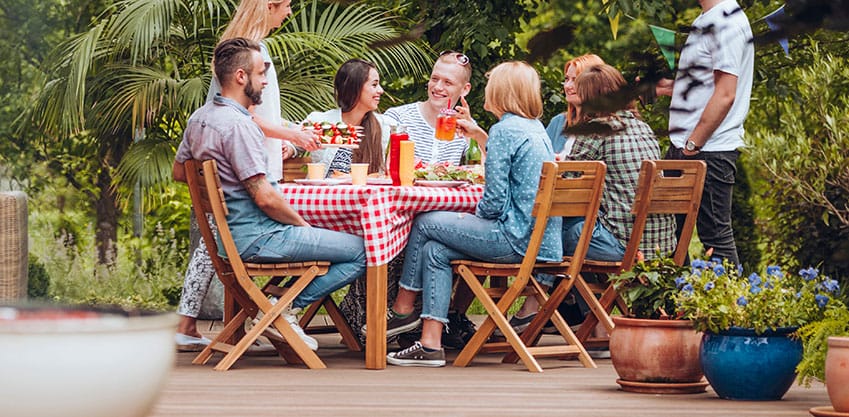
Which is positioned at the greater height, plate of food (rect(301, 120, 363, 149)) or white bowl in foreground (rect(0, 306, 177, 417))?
white bowl in foreground (rect(0, 306, 177, 417))

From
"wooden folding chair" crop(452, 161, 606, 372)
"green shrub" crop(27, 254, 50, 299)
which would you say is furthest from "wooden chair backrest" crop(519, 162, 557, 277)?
"green shrub" crop(27, 254, 50, 299)

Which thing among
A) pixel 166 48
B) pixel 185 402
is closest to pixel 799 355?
pixel 185 402

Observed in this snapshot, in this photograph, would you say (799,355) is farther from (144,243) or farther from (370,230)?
(144,243)

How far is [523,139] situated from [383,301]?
0.78 m

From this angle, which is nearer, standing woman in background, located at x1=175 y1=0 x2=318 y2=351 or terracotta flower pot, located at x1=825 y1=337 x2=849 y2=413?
terracotta flower pot, located at x1=825 y1=337 x2=849 y2=413

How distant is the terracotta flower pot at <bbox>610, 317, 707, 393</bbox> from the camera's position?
4.11 metres

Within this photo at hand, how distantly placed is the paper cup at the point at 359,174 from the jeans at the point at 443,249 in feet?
0.89

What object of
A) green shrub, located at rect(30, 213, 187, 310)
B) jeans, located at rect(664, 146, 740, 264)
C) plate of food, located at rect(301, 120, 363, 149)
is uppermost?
plate of food, located at rect(301, 120, 363, 149)

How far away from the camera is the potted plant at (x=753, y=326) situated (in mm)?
3877

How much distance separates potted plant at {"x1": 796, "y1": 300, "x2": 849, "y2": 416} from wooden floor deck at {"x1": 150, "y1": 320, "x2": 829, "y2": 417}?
133 millimetres

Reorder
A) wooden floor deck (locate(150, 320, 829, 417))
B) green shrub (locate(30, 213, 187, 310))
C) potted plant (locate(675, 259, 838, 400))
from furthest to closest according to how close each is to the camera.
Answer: green shrub (locate(30, 213, 187, 310))
potted plant (locate(675, 259, 838, 400))
wooden floor deck (locate(150, 320, 829, 417))

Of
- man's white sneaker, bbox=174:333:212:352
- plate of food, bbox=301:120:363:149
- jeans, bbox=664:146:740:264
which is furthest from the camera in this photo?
man's white sneaker, bbox=174:333:212:352

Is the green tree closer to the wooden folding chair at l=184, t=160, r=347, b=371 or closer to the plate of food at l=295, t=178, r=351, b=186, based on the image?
the plate of food at l=295, t=178, r=351, b=186

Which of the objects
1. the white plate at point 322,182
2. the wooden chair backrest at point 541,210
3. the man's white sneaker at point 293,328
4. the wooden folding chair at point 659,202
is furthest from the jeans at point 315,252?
the wooden folding chair at point 659,202
